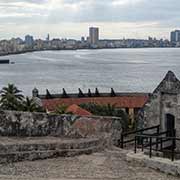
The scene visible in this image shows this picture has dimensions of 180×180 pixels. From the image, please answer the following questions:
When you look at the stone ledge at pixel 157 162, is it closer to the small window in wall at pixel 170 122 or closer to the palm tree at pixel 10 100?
the small window in wall at pixel 170 122

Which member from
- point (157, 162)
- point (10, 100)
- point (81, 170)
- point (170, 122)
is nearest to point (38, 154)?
point (81, 170)

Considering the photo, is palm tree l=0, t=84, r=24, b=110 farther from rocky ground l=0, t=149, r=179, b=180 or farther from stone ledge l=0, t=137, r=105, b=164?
rocky ground l=0, t=149, r=179, b=180

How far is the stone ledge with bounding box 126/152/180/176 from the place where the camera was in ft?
37.0

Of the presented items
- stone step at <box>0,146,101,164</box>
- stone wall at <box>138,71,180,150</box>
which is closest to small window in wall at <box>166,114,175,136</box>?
stone wall at <box>138,71,180,150</box>

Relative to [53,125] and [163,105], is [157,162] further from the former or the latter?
[163,105]

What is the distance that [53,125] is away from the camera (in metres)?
13.9

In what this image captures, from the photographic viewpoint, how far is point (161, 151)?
13.3 metres

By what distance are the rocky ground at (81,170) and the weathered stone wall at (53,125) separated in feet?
3.84

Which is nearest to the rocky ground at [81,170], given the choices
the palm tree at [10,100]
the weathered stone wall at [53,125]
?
the weathered stone wall at [53,125]

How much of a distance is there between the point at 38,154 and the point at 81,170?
1.40 metres

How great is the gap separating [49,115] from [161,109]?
332 centimetres

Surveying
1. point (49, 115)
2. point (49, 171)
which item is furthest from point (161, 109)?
point (49, 171)

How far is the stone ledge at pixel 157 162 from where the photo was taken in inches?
443

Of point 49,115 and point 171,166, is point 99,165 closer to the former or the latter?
point 171,166
